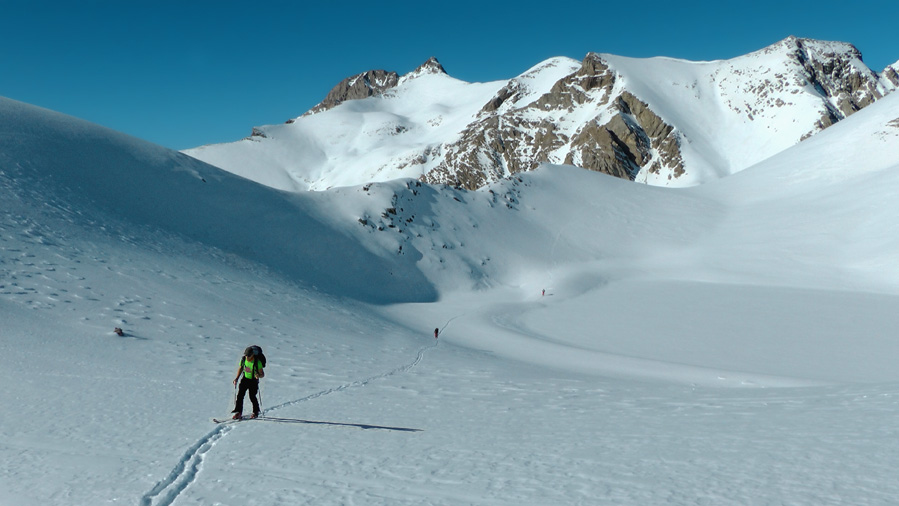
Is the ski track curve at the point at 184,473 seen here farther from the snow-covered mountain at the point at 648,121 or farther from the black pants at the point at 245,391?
the snow-covered mountain at the point at 648,121

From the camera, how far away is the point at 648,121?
469 ft

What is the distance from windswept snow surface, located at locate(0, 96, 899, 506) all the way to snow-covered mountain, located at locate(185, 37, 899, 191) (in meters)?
81.2

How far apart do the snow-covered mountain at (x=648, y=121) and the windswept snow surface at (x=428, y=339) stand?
8120cm

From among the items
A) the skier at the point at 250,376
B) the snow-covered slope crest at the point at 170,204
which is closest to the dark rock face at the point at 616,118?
the snow-covered slope crest at the point at 170,204

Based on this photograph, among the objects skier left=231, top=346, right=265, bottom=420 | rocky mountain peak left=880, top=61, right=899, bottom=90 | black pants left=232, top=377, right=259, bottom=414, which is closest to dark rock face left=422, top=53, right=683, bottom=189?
rocky mountain peak left=880, top=61, right=899, bottom=90

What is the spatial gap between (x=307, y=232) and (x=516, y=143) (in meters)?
123

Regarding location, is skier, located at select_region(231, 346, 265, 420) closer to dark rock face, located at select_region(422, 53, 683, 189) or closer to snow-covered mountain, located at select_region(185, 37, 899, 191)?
snow-covered mountain, located at select_region(185, 37, 899, 191)

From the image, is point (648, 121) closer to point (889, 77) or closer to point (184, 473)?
point (889, 77)

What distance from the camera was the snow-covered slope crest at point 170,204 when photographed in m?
27.2

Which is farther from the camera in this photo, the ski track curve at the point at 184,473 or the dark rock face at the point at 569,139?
the dark rock face at the point at 569,139

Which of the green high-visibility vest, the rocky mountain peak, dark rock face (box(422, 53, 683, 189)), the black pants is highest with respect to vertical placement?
the rocky mountain peak

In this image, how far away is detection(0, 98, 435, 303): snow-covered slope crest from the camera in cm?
2719

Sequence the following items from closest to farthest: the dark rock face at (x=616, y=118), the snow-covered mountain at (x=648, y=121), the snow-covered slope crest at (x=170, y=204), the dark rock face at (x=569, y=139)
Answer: the snow-covered slope crest at (x=170, y=204) → the snow-covered mountain at (x=648, y=121) → the dark rock face at (x=569, y=139) → the dark rock face at (x=616, y=118)

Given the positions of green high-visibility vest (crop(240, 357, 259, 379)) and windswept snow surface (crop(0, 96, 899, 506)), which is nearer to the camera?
windswept snow surface (crop(0, 96, 899, 506))
